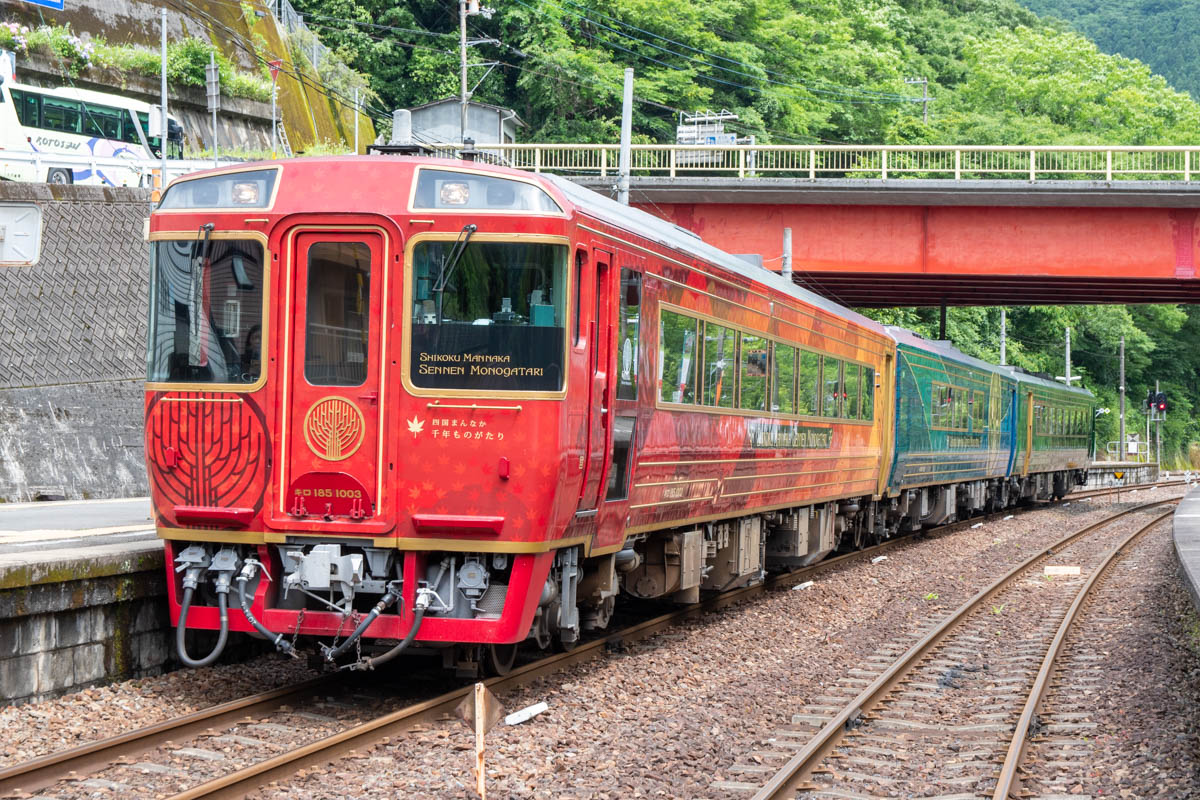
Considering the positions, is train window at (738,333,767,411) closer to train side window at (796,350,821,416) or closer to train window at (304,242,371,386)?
train side window at (796,350,821,416)

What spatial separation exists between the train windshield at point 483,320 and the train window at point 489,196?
226 millimetres

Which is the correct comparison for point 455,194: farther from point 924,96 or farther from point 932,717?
point 924,96

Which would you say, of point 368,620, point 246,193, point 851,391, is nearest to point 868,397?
point 851,391

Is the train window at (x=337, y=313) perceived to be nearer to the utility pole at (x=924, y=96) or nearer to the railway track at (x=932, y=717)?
the railway track at (x=932, y=717)

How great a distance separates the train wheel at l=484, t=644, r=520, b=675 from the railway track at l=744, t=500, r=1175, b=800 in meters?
1.79

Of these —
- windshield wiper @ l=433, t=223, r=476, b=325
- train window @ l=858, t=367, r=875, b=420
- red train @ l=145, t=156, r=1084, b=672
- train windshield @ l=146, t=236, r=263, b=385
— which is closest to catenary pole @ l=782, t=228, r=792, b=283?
train window @ l=858, t=367, r=875, b=420

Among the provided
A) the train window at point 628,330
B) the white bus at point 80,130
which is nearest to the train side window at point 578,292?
the train window at point 628,330

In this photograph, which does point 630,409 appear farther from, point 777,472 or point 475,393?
point 777,472

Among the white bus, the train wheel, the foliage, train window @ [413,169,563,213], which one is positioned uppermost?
the foliage

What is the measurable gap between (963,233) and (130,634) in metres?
22.7

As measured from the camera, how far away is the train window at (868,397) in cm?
1769

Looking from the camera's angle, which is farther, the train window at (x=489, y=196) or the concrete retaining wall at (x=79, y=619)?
the train window at (x=489, y=196)

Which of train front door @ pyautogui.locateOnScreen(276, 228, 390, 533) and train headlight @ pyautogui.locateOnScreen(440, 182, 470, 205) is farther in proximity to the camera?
train headlight @ pyautogui.locateOnScreen(440, 182, 470, 205)

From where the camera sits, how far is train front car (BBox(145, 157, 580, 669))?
8.14m
